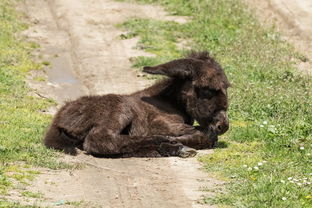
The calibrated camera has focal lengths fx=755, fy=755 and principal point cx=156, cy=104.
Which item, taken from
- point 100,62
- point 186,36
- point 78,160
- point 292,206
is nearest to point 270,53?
point 186,36

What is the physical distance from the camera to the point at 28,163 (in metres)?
10.1

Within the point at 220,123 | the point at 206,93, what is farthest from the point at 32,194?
the point at 206,93

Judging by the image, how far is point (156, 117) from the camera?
1156cm

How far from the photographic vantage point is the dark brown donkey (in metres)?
10.9

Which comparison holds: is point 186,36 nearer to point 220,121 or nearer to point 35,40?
point 35,40

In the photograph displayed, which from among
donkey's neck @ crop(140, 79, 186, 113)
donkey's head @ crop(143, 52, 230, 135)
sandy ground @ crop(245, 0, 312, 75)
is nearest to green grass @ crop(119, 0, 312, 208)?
sandy ground @ crop(245, 0, 312, 75)

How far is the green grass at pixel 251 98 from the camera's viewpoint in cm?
913

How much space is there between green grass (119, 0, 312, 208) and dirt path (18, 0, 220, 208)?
0.46 m

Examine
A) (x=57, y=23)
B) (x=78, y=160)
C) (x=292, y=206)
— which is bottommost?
(x=57, y=23)

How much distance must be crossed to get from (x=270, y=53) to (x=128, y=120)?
24.2 ft

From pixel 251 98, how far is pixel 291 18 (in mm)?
7439

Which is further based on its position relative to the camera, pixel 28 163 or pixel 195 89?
pixel 195 89

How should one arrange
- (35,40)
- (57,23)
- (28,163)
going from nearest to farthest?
(28,163)
(35,40)
(57,23)

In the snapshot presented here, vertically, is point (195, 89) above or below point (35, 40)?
above
